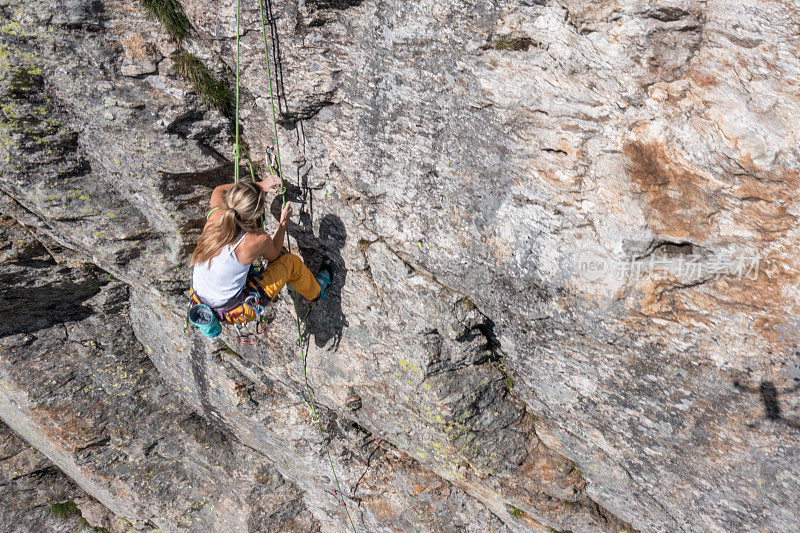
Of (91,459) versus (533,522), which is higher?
(533,522)

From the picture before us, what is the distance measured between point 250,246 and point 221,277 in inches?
21.7

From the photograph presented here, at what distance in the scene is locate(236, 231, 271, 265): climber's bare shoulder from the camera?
587 centimetres

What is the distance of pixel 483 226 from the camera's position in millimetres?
5906

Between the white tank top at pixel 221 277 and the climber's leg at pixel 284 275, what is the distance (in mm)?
304

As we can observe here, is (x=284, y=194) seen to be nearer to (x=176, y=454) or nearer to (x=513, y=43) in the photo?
(x=513, y=43)

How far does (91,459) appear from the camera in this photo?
35.3 feet

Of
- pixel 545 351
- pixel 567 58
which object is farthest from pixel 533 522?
pixel 567 58

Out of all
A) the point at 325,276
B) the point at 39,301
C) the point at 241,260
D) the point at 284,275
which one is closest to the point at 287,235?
the point at 284,275

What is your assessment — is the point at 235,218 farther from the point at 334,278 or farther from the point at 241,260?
the point at 334,278

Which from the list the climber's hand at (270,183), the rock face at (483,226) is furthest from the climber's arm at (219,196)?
the rock face at (483,226)

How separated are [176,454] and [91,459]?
157 cm

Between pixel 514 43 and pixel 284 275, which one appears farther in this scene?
pixel 284 275

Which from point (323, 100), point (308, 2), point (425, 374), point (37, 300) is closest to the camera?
point (308, 2)

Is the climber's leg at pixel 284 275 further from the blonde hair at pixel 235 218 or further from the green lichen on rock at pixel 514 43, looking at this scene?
the green lichen on rock at pixel 514 43
